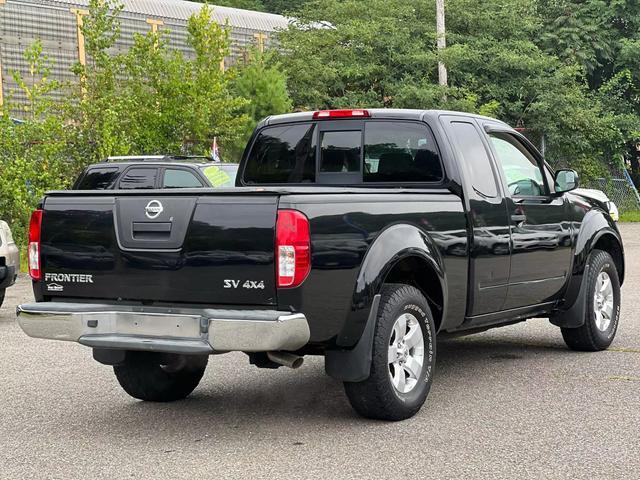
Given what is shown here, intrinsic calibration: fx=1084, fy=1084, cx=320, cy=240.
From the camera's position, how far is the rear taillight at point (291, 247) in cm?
562

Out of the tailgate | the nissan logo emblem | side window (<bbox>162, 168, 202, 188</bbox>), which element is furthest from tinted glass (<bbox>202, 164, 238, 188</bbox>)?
the nissan logo emblem

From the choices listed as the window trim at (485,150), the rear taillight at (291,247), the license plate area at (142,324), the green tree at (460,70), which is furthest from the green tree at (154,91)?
the rear taillight at (291,247)

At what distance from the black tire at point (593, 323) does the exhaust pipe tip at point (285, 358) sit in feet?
10.9

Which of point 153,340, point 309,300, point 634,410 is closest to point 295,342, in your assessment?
point 309,300

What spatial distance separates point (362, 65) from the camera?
32.2 m

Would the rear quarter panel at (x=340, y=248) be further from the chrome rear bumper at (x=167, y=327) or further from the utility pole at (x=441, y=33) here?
the utility pole at (x=441, y=33)

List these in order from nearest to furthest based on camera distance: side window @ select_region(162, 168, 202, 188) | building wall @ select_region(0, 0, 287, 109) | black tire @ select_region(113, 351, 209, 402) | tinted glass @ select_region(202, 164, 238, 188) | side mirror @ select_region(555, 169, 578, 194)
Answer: black tire @ select_region(113, 351, 209, 402) < side mirror @ select_region(555, 169, 578, 194) < tinted glass @ select_region(202, 164, 238, 188) < side window @ select_region(162, 168, 202, 188) < building wall @ select_region(0, 0, 287, 109)

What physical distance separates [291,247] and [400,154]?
199 centimetres

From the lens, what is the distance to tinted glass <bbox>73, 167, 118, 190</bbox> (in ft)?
49.6

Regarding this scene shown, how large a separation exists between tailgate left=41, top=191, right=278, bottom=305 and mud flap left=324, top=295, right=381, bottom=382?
634 millimetres

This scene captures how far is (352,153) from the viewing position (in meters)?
7.49

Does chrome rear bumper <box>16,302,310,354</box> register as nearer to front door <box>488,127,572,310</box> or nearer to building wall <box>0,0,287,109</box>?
front door <box>488,127,572,310</box>

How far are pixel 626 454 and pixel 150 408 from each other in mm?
3046

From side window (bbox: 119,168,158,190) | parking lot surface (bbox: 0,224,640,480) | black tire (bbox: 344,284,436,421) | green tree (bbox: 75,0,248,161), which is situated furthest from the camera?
green tree (bbox: 75,0,248,161)
